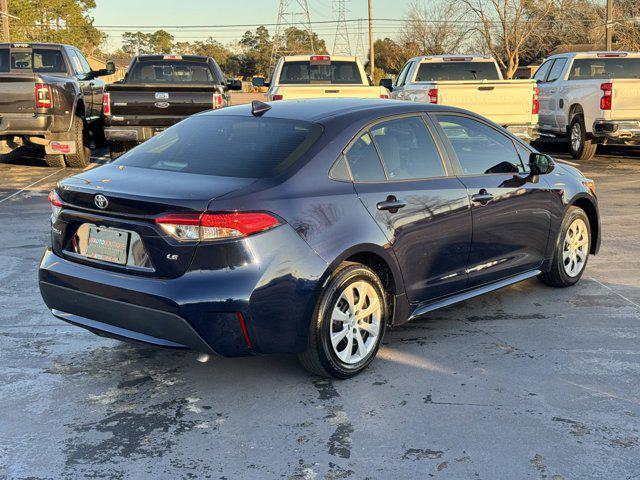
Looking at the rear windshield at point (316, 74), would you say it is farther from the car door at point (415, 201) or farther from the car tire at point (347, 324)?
the car tire at point (347, 324)

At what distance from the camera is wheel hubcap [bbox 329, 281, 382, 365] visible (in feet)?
15.9

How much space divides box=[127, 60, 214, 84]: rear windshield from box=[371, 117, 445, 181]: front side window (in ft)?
37.0

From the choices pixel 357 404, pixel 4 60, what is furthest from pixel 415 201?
pixel 4 60

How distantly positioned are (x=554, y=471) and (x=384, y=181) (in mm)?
2099

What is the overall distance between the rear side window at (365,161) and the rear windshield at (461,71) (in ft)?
41.3

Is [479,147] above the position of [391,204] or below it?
above

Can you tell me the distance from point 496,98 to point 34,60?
8945 mm

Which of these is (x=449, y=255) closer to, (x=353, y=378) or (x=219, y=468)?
(x=353, y=378)

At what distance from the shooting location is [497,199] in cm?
599

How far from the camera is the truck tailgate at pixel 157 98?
45.3ft

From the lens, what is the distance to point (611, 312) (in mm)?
6293

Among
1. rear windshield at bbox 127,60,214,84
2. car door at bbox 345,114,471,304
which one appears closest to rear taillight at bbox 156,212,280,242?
car door at bbox 345,114,471,304

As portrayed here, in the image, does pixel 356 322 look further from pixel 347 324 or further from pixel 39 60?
pixel 39 60

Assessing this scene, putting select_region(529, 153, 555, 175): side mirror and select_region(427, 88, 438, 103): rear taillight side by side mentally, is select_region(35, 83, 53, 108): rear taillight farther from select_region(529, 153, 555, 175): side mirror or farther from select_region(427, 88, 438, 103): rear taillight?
select_region(529, 153, 555, 175): side mirror
